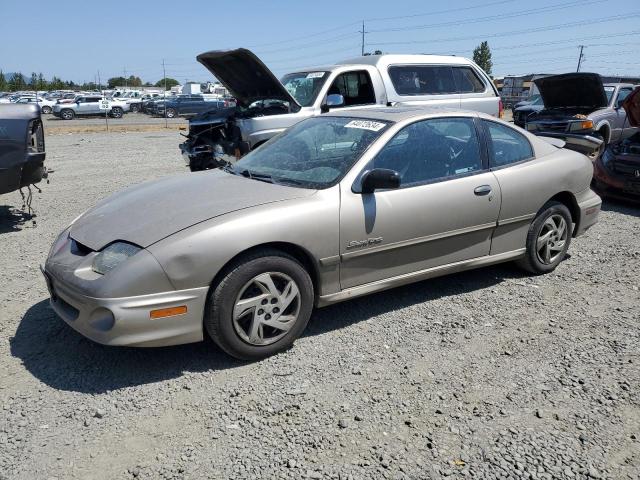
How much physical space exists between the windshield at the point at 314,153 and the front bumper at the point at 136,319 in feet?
3.85

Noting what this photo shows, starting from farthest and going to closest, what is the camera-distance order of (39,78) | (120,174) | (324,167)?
1. (39,78)
2. (120,174)
3. (324,167)

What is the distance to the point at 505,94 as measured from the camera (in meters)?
42.3

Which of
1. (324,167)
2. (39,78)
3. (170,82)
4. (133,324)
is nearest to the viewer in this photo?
(133,324)

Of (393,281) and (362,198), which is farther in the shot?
(393,281)

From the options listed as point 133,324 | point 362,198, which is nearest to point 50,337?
point 133,324

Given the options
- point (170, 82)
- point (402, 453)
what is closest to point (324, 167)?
point (402, 453)

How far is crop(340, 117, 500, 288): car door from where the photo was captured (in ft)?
11.8

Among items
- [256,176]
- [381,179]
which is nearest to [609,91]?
[381,179]

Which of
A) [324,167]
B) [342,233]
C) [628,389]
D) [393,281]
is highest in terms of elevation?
[324,167]

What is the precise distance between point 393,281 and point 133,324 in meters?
1.81

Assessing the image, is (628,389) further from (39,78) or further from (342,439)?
(39,78)

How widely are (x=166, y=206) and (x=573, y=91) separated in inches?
423

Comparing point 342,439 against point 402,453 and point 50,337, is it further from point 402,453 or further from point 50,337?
point 50,337

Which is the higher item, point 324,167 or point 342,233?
point 324,167
